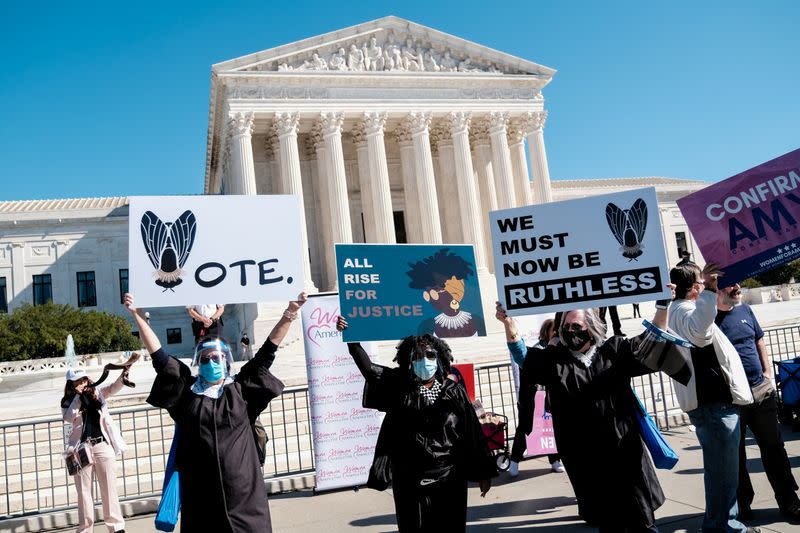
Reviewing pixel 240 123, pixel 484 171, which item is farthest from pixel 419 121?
pixel 240 123

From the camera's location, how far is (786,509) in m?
5.40

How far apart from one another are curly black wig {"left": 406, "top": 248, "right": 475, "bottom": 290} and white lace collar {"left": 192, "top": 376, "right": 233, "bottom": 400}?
8.14 feet

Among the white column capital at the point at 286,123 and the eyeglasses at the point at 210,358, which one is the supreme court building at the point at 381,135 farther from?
the eyeglasses at the point at 210,358

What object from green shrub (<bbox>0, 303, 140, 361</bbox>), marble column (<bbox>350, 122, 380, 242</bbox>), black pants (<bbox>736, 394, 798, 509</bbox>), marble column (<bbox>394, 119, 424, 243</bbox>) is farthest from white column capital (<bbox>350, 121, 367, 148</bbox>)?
black pants (<bbox>736, 394, 798, 509</bbox>)

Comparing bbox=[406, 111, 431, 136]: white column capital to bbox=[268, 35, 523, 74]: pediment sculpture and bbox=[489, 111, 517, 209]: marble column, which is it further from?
bbox=[489, 111, 517, 209]: marble column

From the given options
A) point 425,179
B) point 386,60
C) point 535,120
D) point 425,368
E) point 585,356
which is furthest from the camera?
point 535,120

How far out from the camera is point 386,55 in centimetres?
3659

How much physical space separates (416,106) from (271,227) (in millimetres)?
31985

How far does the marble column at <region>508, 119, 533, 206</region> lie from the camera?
1537 inches

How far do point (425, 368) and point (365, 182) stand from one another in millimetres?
33224

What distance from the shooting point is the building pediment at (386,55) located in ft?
112

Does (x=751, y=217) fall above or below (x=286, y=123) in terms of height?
below

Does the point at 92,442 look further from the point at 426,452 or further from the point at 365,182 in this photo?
the point at 365,182

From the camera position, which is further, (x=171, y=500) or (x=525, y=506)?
(x=525, y=506)
